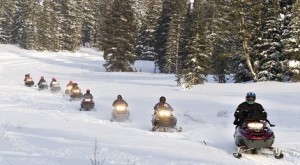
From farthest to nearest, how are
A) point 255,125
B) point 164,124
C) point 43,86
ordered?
point 43,86 < point 164,124 < point 255,125

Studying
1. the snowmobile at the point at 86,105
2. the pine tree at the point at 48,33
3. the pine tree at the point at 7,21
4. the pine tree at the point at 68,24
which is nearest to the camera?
the snowmobile at the point at 86,105

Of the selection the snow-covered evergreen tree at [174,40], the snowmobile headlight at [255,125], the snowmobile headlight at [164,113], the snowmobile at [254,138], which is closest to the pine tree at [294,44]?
the snowmobile headlight at [164,113]

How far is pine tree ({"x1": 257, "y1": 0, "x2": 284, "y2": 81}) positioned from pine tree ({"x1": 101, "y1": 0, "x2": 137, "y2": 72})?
80.4ft

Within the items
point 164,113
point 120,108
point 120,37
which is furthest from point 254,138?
point 120,37

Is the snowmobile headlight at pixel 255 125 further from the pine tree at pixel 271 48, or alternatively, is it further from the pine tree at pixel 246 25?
the pine tree at pixel 246 25

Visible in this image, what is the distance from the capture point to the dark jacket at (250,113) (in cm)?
1197

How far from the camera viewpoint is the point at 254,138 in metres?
11.1

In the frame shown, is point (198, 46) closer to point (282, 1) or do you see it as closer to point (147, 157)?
point (282, 1)

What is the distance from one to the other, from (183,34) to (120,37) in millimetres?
8460

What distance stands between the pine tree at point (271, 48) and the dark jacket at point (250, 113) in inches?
760

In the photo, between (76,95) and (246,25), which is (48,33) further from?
(76,95)

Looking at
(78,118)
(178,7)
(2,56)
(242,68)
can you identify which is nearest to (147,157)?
(78,118)

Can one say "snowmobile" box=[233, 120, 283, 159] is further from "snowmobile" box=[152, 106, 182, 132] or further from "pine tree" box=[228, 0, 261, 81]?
"pine tree" box=[228, 0, 261, 81]

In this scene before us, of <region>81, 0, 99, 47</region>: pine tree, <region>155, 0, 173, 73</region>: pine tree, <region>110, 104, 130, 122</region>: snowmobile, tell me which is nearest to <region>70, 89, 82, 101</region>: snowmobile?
<region>110, 104, 130, 122</region>: snowmobile
